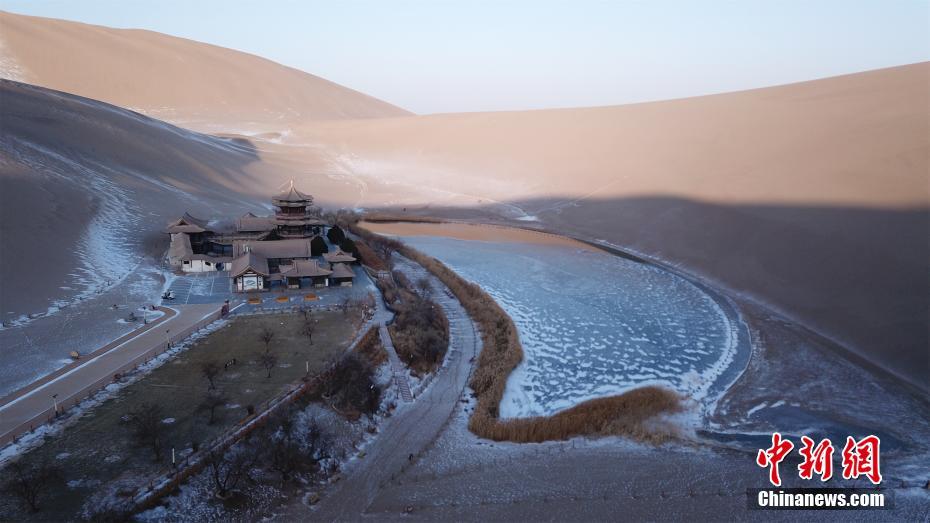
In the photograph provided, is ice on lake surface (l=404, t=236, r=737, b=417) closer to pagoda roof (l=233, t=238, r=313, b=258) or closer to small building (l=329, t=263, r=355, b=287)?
small building (l=329, t=263, r=355, b=287)

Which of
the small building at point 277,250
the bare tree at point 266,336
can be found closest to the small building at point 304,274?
the small building at point 277,250

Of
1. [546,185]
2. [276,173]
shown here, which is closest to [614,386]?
[546,185]

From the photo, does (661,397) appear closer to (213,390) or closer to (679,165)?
(213,390)

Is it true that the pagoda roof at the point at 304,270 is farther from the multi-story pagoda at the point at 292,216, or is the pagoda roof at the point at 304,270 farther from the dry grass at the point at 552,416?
the dry grass at the point at 552,416

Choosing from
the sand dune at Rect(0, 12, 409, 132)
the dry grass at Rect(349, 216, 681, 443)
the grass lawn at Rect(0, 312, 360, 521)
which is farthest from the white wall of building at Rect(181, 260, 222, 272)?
the sand dune at Rect(0, 12, 409, 132)
